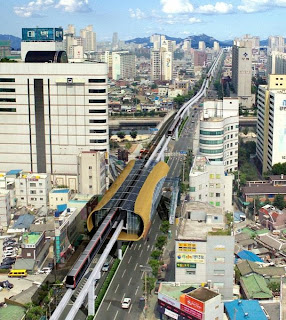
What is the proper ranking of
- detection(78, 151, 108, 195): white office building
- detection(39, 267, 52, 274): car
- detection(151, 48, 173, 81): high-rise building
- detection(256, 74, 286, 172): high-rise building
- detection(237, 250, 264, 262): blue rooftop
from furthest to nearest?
detection(151, 48, 173, 81): high-rise building → detection(256, 74, 286, 172): high-rise building → detection(78, 151, 108, 195): white office building → detection(237, 250, 264, 262): blue rooftop → detection(39, 267, 52, 274): car

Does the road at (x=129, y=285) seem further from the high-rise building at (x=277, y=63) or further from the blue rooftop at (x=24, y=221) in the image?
the high-rise building at (x=277, y=63)

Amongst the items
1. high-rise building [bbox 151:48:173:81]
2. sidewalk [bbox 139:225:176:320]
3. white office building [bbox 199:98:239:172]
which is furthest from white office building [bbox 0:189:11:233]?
high-rise building [bbox 151:48:173:81]

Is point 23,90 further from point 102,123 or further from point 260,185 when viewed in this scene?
point 260,185

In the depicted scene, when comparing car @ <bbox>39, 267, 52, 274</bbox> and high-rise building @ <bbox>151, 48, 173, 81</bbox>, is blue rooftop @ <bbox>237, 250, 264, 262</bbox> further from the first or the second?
high-rise building @ <bbox>151, 48, 173, 81</bbox>

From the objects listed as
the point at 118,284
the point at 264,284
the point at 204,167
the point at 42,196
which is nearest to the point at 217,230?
the point at 264,284

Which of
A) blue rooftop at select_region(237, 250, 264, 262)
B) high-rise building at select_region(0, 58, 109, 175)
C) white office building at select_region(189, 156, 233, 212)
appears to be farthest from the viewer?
high-rise building at select_region(0, 58, 109, 175)

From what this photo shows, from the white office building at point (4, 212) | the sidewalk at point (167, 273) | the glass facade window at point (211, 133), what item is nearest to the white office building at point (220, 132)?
the glass facade window at point (211, 133)

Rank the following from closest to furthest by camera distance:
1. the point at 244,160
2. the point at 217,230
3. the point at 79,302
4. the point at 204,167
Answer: the point at 79,302
the point at 217,230
the point at 204,167
the point at 244,160

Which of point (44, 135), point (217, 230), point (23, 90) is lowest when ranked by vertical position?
point (217, 230)
